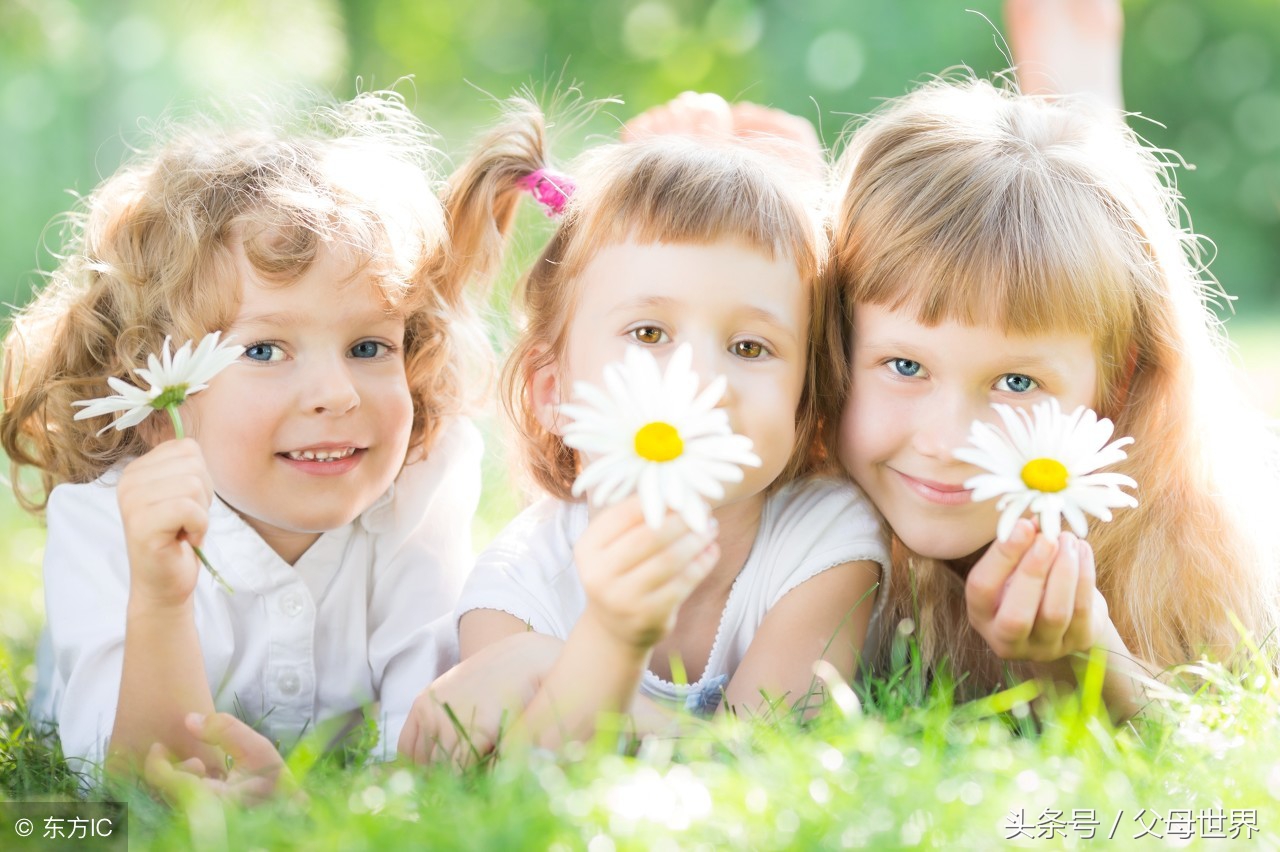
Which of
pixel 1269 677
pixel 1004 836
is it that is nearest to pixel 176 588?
pixel 1004 836

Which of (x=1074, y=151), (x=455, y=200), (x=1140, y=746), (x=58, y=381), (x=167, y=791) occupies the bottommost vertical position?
(x=167, y=791)

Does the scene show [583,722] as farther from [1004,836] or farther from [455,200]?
[455,200]

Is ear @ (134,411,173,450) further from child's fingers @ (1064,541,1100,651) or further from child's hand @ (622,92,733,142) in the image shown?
child's fingers @ (1064,541,1100,651)

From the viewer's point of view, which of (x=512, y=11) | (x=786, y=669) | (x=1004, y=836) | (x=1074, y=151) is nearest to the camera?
(x=1004, y=836)

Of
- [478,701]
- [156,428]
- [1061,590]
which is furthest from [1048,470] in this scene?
[156,428]

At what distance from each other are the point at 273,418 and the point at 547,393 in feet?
1.66

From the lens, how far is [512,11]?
1712 cm

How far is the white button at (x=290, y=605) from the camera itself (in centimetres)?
256

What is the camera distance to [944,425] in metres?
2.26

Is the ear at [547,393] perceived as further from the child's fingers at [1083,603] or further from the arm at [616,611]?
the child's fingers at [1083,603]

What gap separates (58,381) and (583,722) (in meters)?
1.35

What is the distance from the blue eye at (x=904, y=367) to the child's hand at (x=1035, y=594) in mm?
400

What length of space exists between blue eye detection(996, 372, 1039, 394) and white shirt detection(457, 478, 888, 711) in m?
0.36

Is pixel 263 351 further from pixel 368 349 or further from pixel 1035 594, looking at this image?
pixel 1035 594
